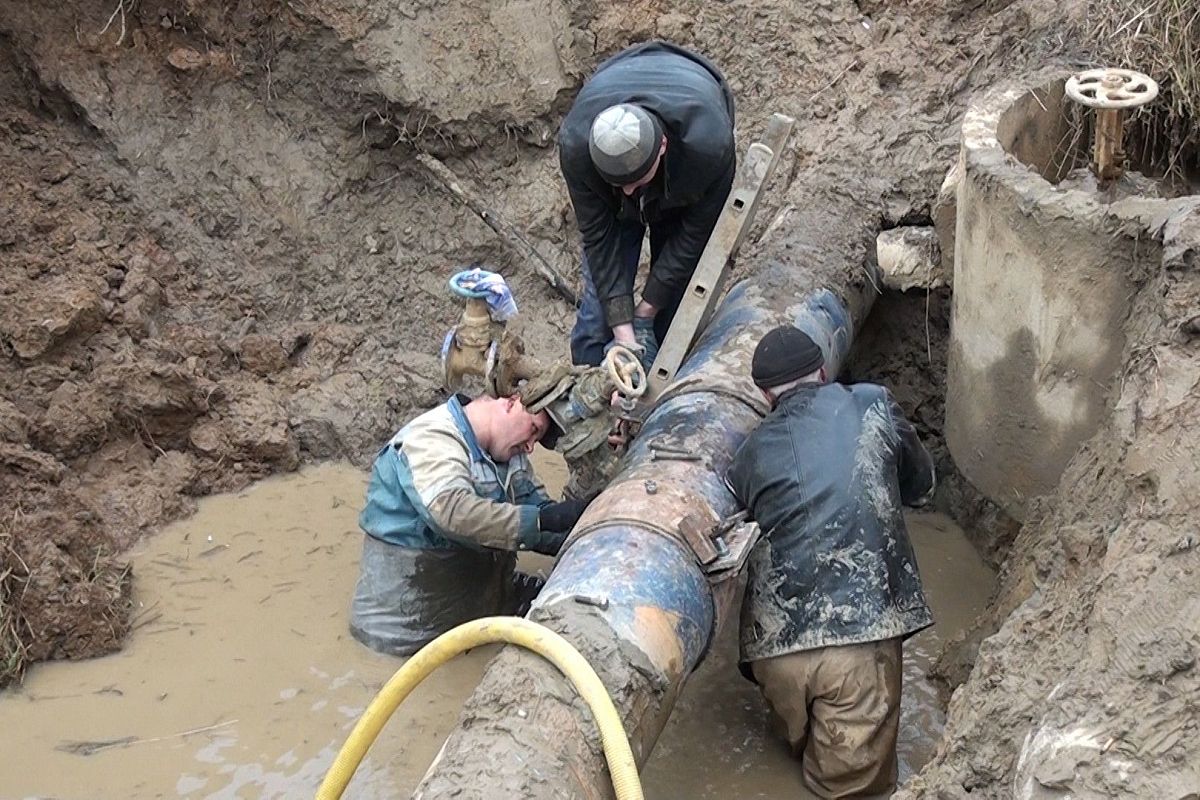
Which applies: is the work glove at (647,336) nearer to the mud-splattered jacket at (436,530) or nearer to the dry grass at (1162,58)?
the mud-splattered jacket at (436,530)

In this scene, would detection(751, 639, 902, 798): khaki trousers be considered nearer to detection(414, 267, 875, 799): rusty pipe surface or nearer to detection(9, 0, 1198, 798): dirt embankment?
detection(414, 267, 875, 799): rusty pipe surface

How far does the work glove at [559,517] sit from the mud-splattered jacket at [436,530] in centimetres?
4

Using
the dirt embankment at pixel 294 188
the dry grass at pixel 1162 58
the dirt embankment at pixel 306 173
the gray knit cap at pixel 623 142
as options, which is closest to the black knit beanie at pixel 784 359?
the gray knit cap at pixel 623 142

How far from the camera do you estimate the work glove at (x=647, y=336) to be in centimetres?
539

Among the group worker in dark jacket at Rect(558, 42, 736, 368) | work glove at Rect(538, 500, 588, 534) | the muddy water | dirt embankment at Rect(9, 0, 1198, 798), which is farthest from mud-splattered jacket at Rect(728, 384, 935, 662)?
dirt embankment at Rect(9, 0, 1198, 798)

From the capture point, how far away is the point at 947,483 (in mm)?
5828

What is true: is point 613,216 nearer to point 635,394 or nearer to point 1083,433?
point 635,394

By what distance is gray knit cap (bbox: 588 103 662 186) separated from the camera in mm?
4531

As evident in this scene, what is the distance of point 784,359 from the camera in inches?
167

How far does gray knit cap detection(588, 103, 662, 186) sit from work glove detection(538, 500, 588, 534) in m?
1.22

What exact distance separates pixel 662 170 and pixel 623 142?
1.64 feet

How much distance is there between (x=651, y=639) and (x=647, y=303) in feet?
7.07

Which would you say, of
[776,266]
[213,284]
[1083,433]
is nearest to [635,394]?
[776,266]

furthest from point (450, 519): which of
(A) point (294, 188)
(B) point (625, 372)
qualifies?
(A) point (294, 188)
